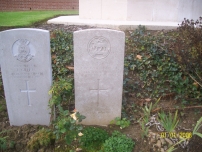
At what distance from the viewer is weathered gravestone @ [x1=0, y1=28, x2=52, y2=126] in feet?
9.30

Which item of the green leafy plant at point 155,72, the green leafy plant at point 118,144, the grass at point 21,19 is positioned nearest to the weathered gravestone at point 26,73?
the green leafy plant at point 118,144

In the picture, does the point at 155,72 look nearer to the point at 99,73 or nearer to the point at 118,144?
the point at 99,73

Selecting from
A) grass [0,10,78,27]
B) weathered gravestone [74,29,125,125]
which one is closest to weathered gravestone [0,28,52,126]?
weathered gravestone [74,29,125,125]

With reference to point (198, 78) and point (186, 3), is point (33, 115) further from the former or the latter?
point (186, 3)

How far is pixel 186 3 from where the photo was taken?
6.90m

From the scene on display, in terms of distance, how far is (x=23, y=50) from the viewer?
9.37 ft

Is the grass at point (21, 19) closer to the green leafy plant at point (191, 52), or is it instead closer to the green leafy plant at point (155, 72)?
the green leafy plant at point (155, 72)

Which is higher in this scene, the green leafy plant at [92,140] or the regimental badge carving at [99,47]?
the regimental badge carving at [99,47]

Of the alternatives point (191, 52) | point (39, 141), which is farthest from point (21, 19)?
point (191, 52)

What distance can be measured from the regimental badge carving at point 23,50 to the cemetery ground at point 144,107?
79 centimetres

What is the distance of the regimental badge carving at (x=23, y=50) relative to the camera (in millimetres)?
2848

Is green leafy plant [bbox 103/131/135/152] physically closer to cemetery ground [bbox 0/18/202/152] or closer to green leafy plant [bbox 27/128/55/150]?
cemetery ground [bbox 0/18/202/152]

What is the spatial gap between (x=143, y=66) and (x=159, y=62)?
1.06 feet

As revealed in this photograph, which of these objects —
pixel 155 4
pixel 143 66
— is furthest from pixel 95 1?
pixel 143 66
